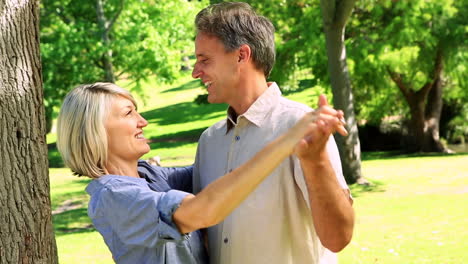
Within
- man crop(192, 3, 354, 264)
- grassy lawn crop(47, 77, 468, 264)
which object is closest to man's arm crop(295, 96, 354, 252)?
man crop(192, 3, 354, 264)

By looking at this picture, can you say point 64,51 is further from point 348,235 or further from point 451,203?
point 348,235

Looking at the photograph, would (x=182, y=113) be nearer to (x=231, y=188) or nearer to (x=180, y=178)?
(x=180, y=178)

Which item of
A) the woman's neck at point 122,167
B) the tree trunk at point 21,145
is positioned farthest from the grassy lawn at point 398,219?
the woman's neck at point 122,167

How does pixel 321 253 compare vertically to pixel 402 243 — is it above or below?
above

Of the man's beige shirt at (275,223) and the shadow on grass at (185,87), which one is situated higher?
the man's beige shirt at (275,223)

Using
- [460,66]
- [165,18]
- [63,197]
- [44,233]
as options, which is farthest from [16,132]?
[165,18]

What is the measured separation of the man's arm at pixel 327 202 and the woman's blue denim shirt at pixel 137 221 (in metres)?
0.44

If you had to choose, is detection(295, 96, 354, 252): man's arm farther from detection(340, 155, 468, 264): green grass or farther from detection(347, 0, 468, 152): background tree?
detection(347, 0, 468, 152): background tree

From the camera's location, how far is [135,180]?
9.07 feet

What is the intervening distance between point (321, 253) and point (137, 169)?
82 centimetres

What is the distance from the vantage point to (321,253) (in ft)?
9.70

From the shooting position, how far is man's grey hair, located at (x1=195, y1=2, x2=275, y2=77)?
3080mm

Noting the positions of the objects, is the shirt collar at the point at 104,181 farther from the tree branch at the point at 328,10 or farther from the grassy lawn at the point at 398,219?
the tree branch at the point at 328,10

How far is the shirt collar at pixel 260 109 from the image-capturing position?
3088 millimetres
